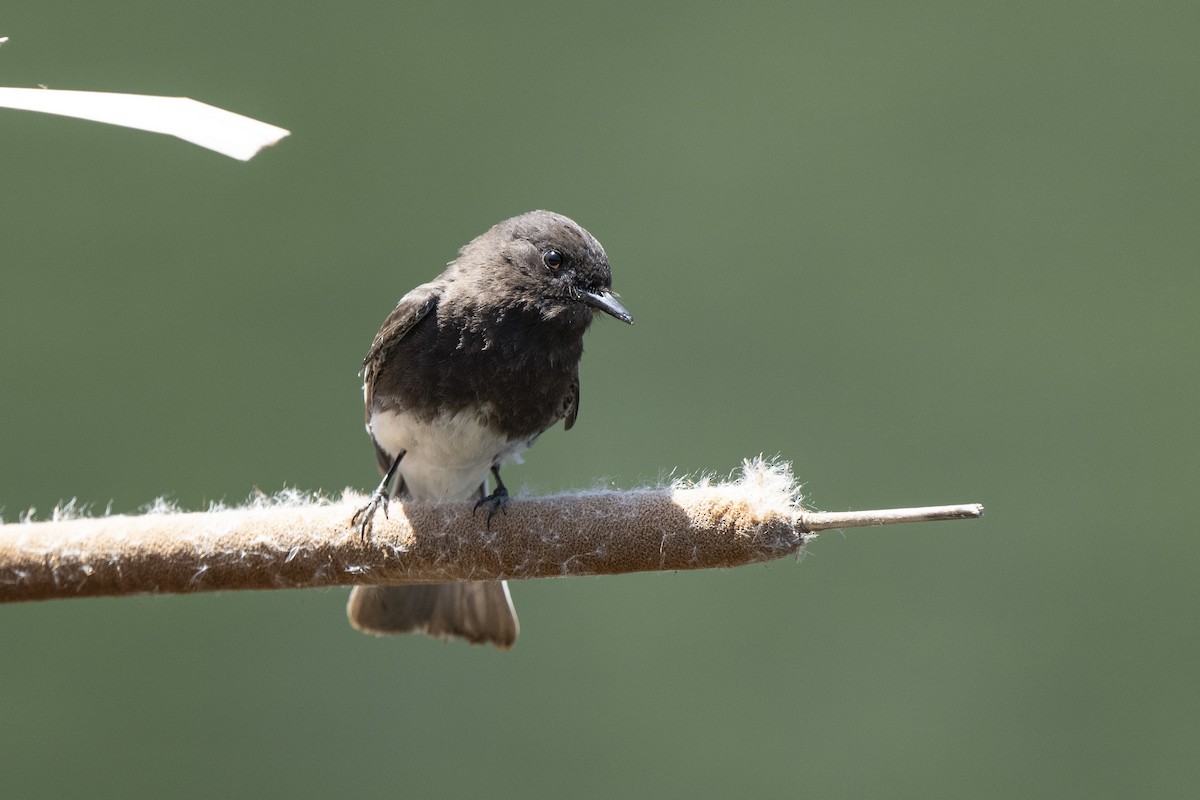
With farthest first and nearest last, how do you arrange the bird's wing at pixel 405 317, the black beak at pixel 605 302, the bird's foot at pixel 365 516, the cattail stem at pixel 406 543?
the bird's wing at pixel 405 317
the black beak at pixel 605 302
the bird's foot at pixel 365 516
the cattail stem at pixel 406 543

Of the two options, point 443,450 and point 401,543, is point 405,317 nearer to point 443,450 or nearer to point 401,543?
point 443,450

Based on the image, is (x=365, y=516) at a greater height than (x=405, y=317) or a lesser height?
lesser

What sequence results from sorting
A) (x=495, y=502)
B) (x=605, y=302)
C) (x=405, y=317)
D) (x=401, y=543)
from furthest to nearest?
(x=405, y=317), (x=605, y=302), (x=495, y=502), (x=401, y=543)

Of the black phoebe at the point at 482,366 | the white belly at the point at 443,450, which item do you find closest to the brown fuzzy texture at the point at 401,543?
the black phoebe at the point at 482,366

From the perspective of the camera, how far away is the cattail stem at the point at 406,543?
45.6 inches

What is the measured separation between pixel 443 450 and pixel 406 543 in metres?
0.45

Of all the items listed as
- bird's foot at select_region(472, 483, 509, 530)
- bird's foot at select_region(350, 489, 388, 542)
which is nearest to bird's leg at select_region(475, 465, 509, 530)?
bird's foot at select_region(472, 483, 509, 530)

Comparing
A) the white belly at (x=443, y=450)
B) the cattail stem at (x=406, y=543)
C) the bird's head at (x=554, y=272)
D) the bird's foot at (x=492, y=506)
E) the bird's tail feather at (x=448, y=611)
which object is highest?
the bird's head at (x=554, y=272)

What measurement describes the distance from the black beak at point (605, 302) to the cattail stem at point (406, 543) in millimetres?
333

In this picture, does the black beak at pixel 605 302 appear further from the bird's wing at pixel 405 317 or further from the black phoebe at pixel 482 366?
the bird's wing at pixel 405 317

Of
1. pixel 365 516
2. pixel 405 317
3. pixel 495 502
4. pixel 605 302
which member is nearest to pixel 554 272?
pixel 605 302

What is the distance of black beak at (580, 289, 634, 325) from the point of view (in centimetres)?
154

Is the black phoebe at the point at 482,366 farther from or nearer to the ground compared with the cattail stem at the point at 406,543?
farther from the ground

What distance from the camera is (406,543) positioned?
1.33m
